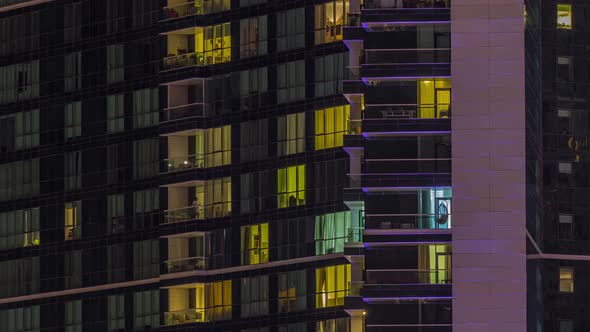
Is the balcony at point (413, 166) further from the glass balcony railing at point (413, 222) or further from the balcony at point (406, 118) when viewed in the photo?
the glass balcony railing at point (413, 222)

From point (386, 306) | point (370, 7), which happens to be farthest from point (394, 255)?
point (370, 7)

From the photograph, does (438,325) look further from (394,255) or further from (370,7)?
(370,7)

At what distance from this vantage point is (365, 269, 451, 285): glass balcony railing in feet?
615

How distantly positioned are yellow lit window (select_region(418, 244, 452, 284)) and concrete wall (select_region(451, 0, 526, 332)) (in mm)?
566

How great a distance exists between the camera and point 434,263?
188 m

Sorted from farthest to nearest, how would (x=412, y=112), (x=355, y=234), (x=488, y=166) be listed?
(x=355, y=234) → (x=412, y=112) → (x=488, y=166)

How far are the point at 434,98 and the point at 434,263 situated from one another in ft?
34.0

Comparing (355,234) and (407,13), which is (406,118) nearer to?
(407,13)

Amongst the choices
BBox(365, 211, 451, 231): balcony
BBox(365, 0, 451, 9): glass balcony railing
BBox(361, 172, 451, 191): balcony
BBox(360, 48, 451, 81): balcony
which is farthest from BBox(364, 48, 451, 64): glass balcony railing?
BBox(365, 211, 451, 231): balcony

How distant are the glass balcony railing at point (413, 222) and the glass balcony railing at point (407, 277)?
2.76m

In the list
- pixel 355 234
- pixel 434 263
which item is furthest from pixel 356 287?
pixel 434 263

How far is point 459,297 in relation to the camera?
186875mm

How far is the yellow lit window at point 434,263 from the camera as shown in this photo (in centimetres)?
18762

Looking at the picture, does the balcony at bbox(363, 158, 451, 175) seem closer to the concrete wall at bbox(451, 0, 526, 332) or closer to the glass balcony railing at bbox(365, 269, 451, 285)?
the concrete wall at bbox(451, 0, 526, 332)
